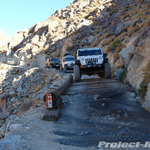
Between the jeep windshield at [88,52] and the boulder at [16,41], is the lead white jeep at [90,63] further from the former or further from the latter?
the boulder at [16,41]

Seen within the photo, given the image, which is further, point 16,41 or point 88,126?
point 16,41

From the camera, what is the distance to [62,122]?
169 inches

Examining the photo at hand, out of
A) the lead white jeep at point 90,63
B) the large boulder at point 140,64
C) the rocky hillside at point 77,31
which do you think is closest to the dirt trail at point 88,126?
the large boulder at point 140,64

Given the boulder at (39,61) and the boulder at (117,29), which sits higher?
the boulder at (117,29)

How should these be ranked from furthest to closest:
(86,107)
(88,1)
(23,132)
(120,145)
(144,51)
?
(88,1)
(144,51)
(86,107)
(23,132)
(120,145)

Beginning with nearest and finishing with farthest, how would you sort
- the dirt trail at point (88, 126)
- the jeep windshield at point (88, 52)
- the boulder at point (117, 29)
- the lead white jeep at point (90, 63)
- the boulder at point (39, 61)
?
the dirt trail at point (88, 126) < the lead white jeep at point (90, 63) < the jeep windshield at point (88, 52) < the boulder at point (117, 29) < the boulder at point (39, 61)

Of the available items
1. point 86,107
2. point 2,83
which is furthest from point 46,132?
point 2,83

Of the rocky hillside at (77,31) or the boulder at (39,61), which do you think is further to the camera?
the boulder at (39,61)

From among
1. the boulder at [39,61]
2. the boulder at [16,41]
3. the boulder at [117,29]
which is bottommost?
the boulder at [39,61]

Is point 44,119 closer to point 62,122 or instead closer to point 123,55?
point 62,122

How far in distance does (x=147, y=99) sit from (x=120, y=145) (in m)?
2.61

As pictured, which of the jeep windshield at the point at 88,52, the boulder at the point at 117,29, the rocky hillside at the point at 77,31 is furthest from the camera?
the rocky hillside at the point at 77,31

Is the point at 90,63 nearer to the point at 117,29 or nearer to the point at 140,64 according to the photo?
the point at 140,64

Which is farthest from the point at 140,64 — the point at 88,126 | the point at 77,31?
the point at 77,31
